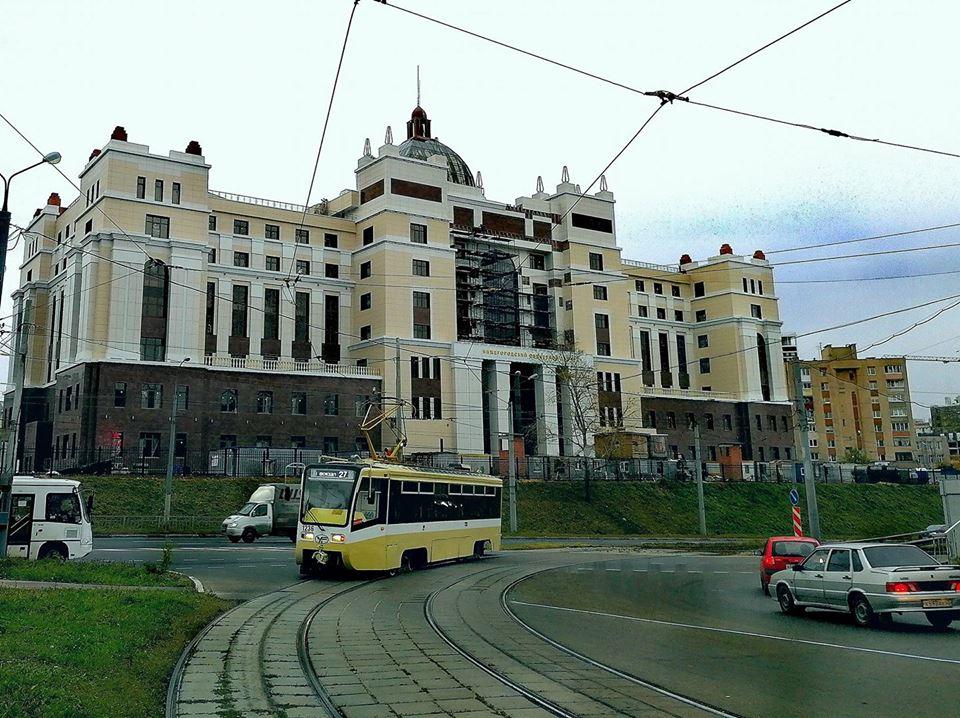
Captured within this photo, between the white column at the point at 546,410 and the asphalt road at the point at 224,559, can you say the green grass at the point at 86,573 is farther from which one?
the white column at the point at 546,410

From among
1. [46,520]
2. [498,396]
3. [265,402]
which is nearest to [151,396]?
[265,402]

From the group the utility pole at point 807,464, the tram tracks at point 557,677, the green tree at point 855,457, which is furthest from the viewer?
the green tree at point 855,457

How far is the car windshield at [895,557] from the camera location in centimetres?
1533

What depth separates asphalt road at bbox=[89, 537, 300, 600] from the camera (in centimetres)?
2050

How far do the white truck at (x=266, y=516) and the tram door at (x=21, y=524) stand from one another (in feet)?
45.3

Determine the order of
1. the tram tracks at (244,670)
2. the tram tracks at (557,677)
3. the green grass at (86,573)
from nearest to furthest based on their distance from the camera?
the tram tracks at (244,670) → the tram tracks at (557,677) → the green grass at (86,573)

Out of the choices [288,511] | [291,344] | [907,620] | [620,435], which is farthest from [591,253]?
[907,620]

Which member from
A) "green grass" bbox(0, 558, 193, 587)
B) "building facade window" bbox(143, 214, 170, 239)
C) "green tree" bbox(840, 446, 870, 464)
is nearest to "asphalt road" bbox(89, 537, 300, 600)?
"green grass" bbox(0, 558, 193, 587)

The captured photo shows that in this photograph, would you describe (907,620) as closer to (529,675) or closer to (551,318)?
(529,675)

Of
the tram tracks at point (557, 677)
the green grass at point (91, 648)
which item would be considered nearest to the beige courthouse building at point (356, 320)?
the tram tracks at point (557, 677)

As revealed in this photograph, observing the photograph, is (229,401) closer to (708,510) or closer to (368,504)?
(708,510)

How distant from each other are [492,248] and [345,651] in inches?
2556

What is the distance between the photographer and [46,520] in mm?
23703

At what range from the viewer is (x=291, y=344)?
66.4m
